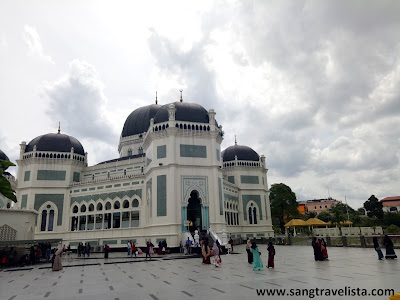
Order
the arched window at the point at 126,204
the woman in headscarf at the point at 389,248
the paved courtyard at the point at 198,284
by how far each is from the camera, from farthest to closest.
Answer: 1. the arched window at the point at 126,204
2. the woman in headscarf at the point at 389,248
3. the paved courtyard at the point at 198,284

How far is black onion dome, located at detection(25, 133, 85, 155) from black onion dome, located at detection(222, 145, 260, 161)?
22.4m

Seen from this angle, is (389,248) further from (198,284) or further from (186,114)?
(186,114)

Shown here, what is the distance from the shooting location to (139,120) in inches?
1799

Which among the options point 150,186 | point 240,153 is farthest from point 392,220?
point 150,186

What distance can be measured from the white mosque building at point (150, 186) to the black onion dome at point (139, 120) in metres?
0.19

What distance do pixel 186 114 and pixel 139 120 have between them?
16185 millimetres

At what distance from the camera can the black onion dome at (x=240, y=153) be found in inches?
1818

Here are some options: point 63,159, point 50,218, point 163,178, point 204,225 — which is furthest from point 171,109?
point 50,218

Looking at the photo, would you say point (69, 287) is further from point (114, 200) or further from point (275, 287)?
point (114, 200)

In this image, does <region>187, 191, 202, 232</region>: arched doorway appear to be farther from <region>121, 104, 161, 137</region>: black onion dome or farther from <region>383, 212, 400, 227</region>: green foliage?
<region>383, 212, 400, 227</region>: green foliage

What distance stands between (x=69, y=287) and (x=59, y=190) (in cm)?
2853

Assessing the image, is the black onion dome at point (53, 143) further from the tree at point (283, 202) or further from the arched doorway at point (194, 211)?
the tree at point (283, 202)

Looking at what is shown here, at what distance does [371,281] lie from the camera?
9.88 metres

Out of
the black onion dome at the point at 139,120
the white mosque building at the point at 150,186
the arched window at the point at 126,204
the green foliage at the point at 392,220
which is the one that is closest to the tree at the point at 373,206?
the green foliage at the point at 392,220
